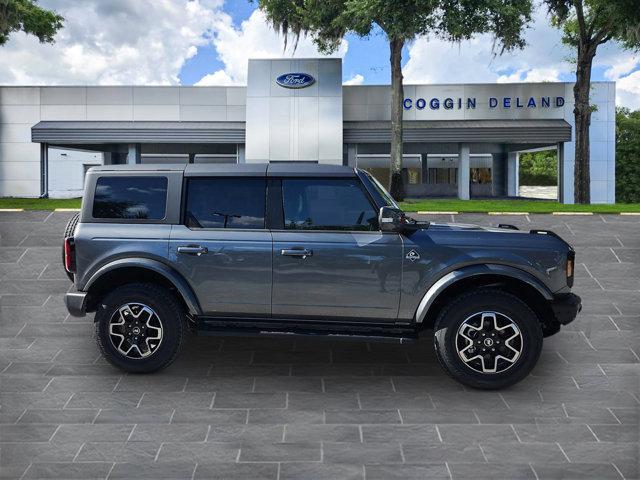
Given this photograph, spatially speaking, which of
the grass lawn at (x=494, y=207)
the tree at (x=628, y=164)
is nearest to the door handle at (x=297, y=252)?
the grass lawn at (x=494, y=207)

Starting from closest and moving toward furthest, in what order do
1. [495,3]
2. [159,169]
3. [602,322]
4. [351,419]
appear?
[351,419] < [159,169] < [602,322] < [495,3]

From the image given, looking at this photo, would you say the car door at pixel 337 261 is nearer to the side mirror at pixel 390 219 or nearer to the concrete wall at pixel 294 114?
the side mirror at pixel 390 219

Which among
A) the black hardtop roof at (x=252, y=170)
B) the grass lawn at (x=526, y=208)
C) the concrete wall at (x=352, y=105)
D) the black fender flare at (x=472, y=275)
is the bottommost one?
the black fender flare at (x=472, y=275)

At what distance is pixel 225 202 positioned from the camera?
6.76m

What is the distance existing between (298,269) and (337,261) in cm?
38

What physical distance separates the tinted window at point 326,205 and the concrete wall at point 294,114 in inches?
992

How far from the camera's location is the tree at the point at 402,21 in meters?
23.3

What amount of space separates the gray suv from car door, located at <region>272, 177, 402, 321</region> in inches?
0.4

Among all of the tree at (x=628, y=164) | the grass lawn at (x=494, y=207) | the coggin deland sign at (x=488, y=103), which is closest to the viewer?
the grass lawn at (x=494, y=207)

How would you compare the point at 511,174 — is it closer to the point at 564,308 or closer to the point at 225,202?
the point at 564,308

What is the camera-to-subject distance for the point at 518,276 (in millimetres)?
6293

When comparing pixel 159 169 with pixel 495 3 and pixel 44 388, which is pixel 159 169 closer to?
pixel 44 388

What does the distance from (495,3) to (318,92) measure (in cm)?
1104

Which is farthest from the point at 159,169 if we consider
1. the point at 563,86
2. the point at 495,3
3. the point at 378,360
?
the point at 563,86
